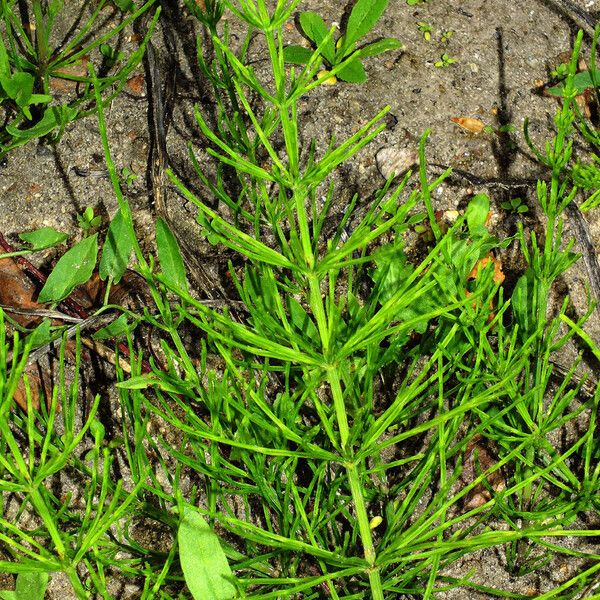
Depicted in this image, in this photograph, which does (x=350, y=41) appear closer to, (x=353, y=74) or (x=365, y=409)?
(x=353, y=74)

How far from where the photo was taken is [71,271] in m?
1.67

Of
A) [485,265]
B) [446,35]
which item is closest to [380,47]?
[446,35]

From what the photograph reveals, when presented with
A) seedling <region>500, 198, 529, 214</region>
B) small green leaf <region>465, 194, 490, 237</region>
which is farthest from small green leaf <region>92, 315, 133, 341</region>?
seedling <region>500, 198, 529, 214</region>

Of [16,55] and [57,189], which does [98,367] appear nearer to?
[57,189]

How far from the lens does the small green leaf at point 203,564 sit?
4.24ft

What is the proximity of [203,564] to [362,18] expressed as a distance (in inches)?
46.9

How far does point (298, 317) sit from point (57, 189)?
641 millimetres

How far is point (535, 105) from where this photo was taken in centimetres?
186

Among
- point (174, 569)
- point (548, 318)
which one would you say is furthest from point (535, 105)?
point (174, 569)

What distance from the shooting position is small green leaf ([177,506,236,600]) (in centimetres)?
129

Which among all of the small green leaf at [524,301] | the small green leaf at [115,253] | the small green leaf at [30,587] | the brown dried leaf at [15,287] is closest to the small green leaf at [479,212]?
the small green leaf at [524,301]

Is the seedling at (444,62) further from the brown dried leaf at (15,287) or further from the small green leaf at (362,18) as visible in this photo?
the brown dried leaf at (15,287)

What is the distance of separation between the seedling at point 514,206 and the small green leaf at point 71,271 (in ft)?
2.82

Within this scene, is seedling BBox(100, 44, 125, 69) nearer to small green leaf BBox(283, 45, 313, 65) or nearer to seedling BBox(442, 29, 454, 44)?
small green leaf BBox(283, 45, 313, 65)
